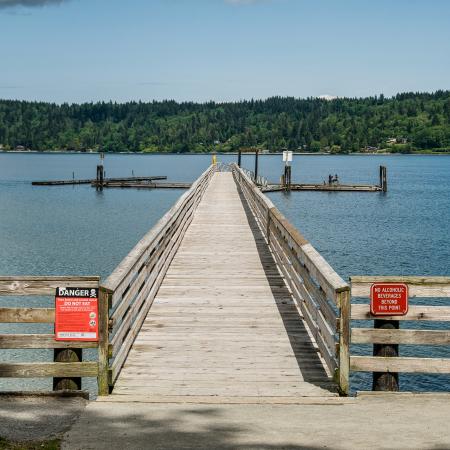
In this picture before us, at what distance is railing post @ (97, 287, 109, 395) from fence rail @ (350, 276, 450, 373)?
2.45 m

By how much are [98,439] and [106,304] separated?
1.60 m

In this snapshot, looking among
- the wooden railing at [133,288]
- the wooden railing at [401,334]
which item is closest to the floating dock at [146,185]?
the wooden railing at [133,288]

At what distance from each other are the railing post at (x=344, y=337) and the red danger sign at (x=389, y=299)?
27 cm

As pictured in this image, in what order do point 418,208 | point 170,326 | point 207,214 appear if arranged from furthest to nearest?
point 418,208, point 207,214, point 170,326

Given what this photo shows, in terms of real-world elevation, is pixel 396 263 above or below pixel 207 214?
below

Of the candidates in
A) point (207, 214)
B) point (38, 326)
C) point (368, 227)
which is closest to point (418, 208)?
point (368, 227)

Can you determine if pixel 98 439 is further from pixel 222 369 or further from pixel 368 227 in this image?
pixel 368 227

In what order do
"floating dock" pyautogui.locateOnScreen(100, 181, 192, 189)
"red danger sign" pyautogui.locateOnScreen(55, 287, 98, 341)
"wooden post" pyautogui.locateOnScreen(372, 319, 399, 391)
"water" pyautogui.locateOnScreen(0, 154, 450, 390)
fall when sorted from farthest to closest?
A: "floating dock" pyautogui.locateOnScreen(100, 181, 192, 189)
"water" pyautogui.locateOnScreen(0, 154, 450, 390)
"wooden post" pyautogui.locateOnScreen(372, 319, 399, 391)
"red danger sign" pyautogui.locateOnScreen(55, 287, 98, 341)

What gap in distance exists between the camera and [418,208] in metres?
74.8

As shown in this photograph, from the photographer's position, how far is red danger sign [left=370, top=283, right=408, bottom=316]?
732 cm

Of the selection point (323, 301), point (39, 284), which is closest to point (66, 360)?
point (39, 284)

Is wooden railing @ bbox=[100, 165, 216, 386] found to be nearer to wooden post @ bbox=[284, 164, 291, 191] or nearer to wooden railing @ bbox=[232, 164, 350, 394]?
wooden railing @ bbox=[232, 164, 350, 394]

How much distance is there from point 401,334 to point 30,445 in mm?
3665

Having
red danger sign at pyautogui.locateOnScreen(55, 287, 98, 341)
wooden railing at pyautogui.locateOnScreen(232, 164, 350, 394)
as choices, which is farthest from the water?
red danger sign at pyautogui.locateOnScreen(55, 287, 98, 341)
